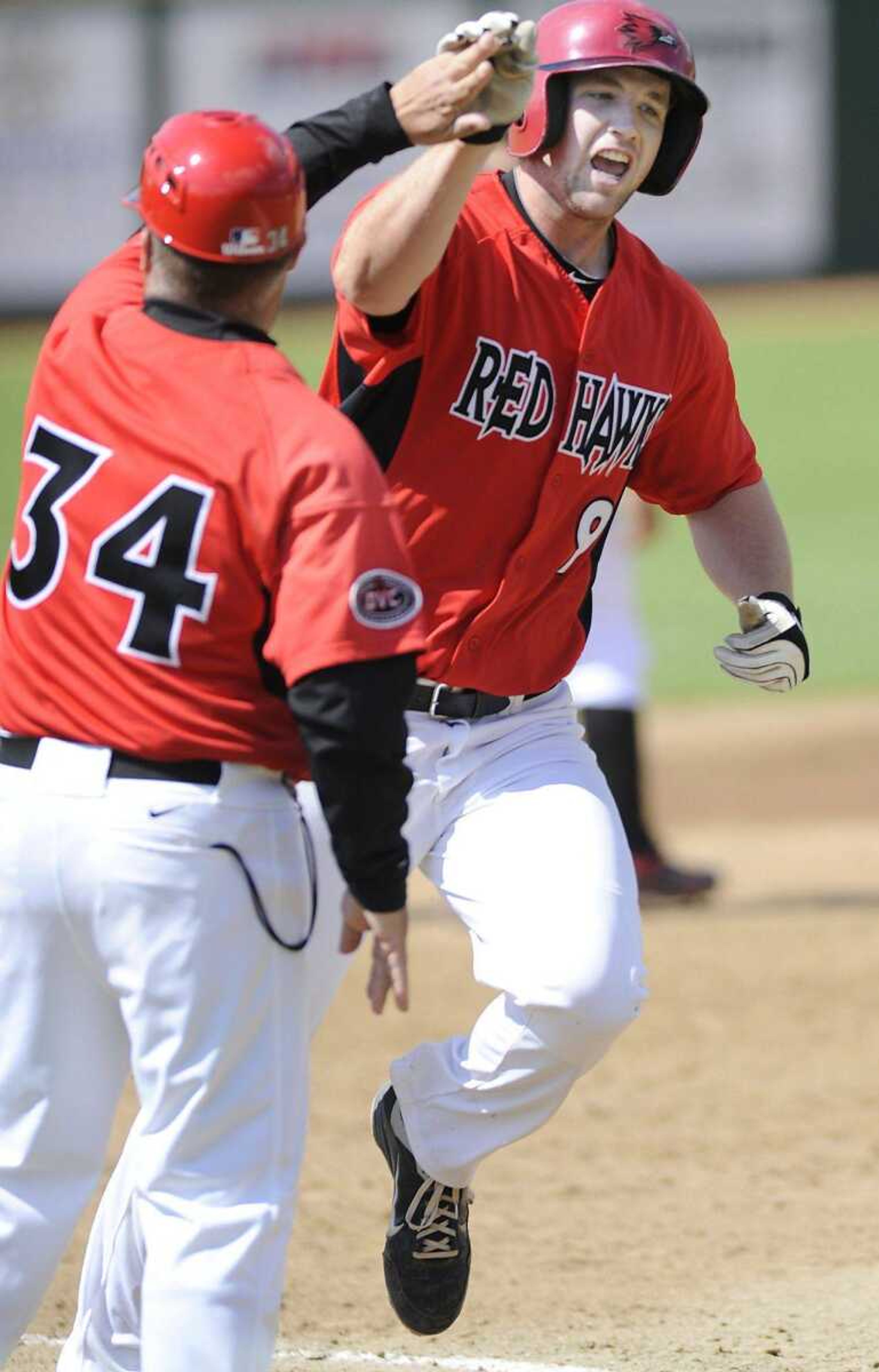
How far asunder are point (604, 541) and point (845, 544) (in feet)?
36.4

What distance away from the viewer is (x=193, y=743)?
116 inches

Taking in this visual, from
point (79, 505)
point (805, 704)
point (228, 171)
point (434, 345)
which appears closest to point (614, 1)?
point (434, 345)

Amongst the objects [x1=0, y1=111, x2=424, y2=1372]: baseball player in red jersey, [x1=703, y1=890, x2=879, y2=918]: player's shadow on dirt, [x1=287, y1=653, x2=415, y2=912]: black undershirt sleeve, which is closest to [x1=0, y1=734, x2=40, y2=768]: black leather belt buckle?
[x1=0, y1=111, x2=424, y2=1372]: baseball player in red jersey

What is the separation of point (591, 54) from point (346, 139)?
0.53 m

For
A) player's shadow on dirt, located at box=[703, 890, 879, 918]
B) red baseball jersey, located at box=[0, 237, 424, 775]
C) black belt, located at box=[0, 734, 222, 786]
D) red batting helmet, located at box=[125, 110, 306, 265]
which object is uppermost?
red batting helmet, located at box=[125, 110, 306, 265]

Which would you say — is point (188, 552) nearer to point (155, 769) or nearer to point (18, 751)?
point (155, 769)

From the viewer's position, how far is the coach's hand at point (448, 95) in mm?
3234

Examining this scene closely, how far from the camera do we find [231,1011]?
2.93 meters

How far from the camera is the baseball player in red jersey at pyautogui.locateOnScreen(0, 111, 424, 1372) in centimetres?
284

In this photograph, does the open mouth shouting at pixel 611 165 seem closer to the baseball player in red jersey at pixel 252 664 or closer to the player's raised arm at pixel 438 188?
the player's raised arm at pixel 438 188

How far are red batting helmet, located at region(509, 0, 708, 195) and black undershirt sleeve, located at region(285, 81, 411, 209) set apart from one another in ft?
1.09

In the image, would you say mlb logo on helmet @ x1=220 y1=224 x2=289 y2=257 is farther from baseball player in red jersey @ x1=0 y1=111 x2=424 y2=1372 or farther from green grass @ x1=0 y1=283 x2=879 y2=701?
green grass @ x1=0 y1=283 x2=879 y2=701

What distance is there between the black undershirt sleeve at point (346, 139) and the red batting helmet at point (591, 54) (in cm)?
33

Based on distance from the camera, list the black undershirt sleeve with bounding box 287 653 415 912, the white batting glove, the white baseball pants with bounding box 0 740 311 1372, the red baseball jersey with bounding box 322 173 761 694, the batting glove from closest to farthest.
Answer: the black undershirt sleeve with bounding box 287 653 415 912, the white baseball pants with bounding box 0 740 311 1372, the batting glove, the red baseball jersey with bounding box 322 173 761 694, the white batting glove
